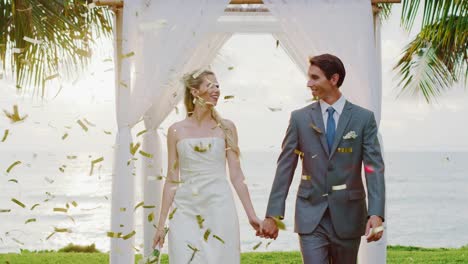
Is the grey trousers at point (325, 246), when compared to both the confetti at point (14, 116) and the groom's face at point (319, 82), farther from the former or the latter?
the confetti at point (14, 116)

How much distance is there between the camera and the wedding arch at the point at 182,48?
18.5 feet

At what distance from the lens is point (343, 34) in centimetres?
564

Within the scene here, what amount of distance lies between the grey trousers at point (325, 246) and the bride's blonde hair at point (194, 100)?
0.92 meters

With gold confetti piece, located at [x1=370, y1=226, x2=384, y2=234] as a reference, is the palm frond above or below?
above

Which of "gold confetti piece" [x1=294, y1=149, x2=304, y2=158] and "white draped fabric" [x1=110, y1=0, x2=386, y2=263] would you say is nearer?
"gold confetti piece" [x1=294, y1=149, x2=304, y2=158]

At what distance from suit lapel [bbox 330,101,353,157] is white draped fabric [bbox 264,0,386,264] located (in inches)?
64.7

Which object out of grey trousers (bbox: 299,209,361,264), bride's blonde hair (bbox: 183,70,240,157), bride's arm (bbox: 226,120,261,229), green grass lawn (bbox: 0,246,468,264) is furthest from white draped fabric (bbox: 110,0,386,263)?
green grass lawn (bbox: 0,246,468,264)

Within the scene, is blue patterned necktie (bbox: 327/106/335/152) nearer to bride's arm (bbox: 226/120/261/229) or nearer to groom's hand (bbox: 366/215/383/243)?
groom's hand (bbox: 366/215/383/243)

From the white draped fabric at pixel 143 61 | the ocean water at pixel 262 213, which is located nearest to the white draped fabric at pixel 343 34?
the white draped fabric at pixel 143 61

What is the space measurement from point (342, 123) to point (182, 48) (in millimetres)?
2105

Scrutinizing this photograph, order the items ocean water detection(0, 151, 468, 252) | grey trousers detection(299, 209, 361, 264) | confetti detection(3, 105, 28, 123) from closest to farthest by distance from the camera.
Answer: grey trousers detection(299, 209, 361, 264) < confetti detection(3, 105, 28, 123) < ocean water detection(0, 151, 468, 252)

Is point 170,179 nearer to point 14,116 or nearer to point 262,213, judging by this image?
point 14,116

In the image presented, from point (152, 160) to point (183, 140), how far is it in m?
1.94

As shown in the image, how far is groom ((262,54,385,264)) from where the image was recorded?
150 inches
